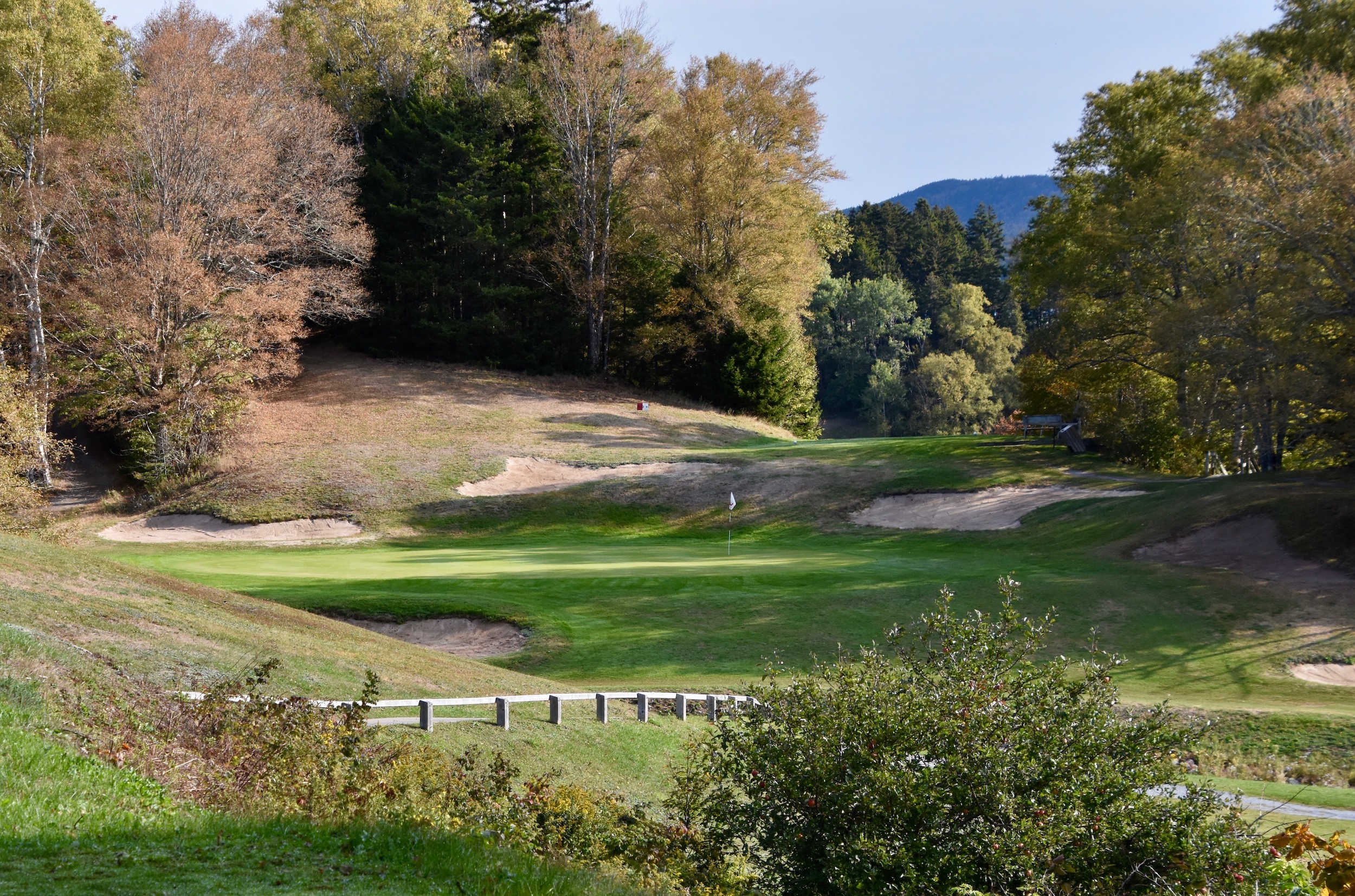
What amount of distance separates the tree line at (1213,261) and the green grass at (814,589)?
3.54 metres

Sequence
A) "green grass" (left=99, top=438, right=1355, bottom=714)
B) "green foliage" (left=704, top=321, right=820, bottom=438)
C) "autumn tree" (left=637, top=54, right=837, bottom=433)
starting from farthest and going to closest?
"green foliage" (left=704, top=321, right=820, bottom=438) < "autumn tree" (left=637, top=54, right=837, bottom=433) < "green grass" (left=99, top=438, right=1355, bottom=714)

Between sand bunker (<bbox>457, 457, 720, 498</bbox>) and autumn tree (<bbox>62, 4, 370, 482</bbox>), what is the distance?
1139 centimetres

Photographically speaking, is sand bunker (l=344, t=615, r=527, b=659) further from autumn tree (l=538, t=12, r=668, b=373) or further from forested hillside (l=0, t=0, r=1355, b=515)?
autumn tree (l=538, t=12, r=668, b=373)

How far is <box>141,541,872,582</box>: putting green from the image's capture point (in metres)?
26.0

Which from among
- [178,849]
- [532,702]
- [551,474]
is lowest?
[532,702]

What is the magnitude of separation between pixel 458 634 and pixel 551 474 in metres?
21.8

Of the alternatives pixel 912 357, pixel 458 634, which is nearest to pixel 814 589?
pixel 458 634

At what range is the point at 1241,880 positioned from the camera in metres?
6.88

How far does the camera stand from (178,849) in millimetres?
6809

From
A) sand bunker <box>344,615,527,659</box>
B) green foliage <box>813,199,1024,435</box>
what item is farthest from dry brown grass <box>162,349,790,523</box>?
green foliage <box>813,199,1024,435</box>

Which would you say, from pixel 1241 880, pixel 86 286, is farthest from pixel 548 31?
pixel 1241 880

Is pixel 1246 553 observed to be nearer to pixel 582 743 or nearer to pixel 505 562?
pixel 505 562

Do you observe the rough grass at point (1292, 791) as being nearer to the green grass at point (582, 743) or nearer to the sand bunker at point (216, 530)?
the green grass at point (582, 743)

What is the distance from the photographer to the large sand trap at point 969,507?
34062 millimetres
